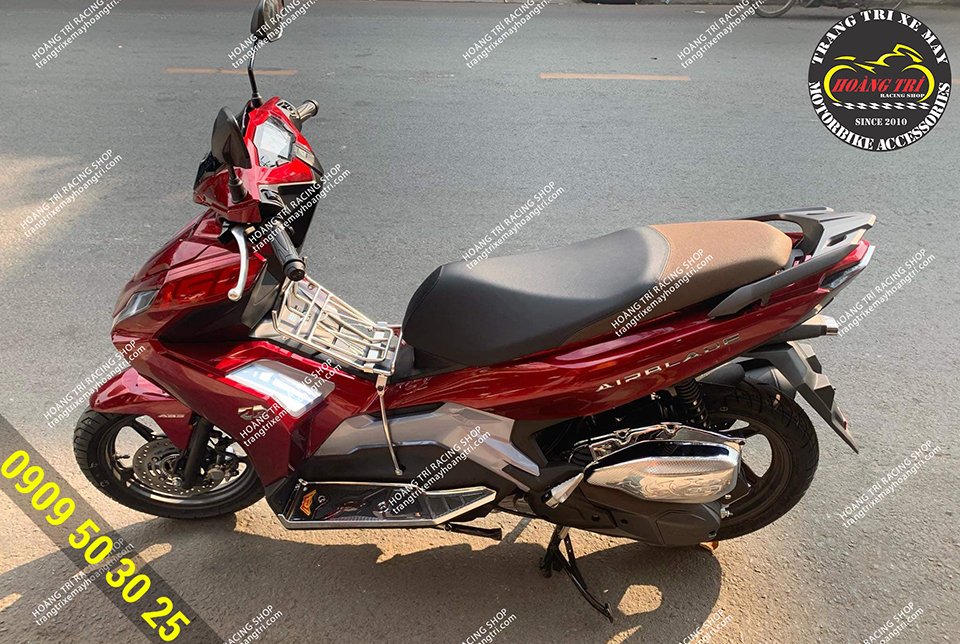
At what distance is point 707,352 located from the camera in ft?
6.53

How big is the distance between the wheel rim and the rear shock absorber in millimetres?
1399

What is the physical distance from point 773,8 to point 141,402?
981cm

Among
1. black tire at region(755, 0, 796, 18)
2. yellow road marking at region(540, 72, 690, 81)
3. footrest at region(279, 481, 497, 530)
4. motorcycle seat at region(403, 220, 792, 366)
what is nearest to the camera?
motorcycle seat at region(403, 220, 792, 366)

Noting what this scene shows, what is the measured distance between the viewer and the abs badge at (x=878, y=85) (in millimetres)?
5809

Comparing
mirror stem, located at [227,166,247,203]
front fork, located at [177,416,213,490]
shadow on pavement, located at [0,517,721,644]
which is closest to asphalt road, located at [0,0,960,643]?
shadow on pavement, located at [0,517,721,644]

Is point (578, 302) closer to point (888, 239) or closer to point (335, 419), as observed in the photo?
point (335, 419)

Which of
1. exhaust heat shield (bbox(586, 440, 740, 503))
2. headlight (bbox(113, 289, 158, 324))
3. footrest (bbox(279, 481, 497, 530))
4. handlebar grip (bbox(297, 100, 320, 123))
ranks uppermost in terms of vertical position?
handlebar grip (bbox(297, 100, 320, 123))

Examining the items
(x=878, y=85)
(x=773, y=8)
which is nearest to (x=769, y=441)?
(x=878, y=85)

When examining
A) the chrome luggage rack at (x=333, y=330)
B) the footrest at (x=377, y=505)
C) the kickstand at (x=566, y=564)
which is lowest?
the kickstand at (x=566, y=564)

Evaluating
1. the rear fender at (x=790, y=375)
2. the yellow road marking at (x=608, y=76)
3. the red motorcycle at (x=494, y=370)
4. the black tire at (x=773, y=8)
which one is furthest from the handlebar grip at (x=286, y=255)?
the black tire at (x=773, y=8)

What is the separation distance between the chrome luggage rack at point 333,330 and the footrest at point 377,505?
1.20 ft

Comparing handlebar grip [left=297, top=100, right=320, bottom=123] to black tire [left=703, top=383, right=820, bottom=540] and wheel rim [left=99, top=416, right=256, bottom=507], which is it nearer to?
wheel rim [left=99, top=416, right=256, bottom=507]

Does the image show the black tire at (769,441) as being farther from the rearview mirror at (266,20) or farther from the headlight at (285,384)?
the rearview mirror at (266,20)

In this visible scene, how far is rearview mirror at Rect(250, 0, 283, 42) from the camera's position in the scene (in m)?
1.96
